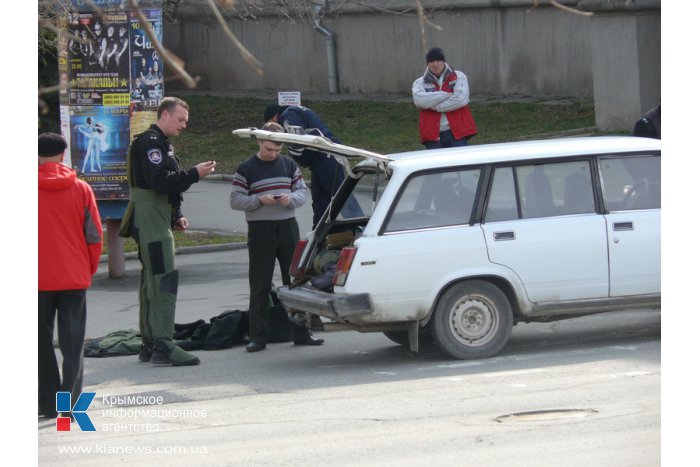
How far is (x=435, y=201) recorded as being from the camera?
9461 mm

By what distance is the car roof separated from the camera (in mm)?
9539

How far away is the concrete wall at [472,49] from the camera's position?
20391mm

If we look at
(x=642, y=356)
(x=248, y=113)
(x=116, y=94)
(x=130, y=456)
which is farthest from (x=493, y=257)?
(x=248, y=113)

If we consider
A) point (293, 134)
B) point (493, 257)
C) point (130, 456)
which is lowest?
point (130, 456)

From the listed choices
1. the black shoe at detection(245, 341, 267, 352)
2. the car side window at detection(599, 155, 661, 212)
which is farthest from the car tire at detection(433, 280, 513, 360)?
the black shoe at detection(245, 341, 267, 352)

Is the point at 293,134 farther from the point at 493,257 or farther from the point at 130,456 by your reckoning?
the point at 130,456

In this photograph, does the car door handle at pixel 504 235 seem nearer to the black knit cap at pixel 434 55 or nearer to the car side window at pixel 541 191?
the car side window at pixel 541 191

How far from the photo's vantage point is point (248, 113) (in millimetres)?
28750

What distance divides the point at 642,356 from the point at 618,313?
6.86 feet

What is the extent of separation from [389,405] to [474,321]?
162 centimetres

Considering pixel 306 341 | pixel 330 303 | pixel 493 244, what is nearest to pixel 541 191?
pixel 493 244

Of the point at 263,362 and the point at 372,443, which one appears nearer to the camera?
the point at 372,443

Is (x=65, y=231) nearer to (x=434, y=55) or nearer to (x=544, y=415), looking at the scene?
(x=544, y=415)

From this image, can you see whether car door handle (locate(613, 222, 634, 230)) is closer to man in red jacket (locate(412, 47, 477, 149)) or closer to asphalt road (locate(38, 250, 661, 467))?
asphalt road (locate(38, 250, 661, 467))
